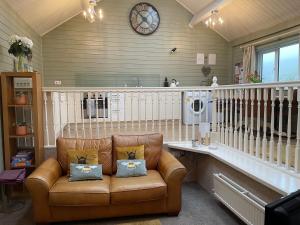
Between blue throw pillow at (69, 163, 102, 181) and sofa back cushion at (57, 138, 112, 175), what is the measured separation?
0.21m

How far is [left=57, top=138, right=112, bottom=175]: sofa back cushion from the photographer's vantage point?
3150 millimetres

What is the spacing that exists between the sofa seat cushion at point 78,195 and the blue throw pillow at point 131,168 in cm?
38

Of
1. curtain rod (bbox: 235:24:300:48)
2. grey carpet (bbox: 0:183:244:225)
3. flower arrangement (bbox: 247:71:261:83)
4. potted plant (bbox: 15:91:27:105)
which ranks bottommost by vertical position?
grey carpet (bbox: 0:183:244:225)

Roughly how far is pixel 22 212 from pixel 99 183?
1022mm

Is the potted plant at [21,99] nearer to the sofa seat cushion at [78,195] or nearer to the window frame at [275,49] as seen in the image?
the sofa seat cushion at [78,195]

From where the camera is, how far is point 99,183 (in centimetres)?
276

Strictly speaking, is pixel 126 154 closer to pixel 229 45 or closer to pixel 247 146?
pixel 247 146

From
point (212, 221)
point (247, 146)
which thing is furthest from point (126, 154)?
point (247, 146)

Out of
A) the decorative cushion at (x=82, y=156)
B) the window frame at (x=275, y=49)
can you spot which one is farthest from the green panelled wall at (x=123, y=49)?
the decorative cushion at (x=82, y=156)

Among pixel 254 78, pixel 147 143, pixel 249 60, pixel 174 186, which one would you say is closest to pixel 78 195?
pixel 174 186

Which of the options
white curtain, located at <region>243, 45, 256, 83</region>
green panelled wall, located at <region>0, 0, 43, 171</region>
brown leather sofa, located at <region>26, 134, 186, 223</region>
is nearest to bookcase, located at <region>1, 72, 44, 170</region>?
green panelled wall, located at <region>0, 0, 43, 171</region>

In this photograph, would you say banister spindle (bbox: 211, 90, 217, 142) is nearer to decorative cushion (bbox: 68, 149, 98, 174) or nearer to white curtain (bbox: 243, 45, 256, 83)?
decorative cushion (bbox: 68, 149, 98, 174)

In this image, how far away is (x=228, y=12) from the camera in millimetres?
6023

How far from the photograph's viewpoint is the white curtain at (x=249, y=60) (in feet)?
20.1
